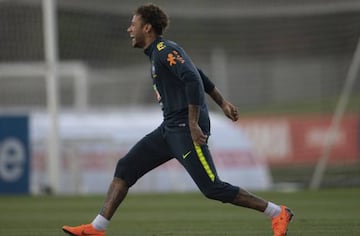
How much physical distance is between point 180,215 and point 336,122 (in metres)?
11.8

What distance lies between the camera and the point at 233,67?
29.5 m

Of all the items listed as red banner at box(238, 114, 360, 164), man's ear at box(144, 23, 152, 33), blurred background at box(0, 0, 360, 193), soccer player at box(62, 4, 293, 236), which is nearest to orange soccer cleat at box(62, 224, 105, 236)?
soccer player at box(62, 4, 293, 236)

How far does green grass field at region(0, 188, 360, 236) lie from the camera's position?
11.5 metres

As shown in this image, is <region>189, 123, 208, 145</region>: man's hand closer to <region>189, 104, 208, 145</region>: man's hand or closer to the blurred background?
<region>189, 104, 208, 145</region>: man's hand

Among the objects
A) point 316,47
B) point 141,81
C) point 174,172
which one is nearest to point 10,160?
point 174,172

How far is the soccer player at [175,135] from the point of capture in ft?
32.2

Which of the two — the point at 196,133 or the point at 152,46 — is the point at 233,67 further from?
the point at 196,133

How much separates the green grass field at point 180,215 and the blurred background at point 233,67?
19.1 ft

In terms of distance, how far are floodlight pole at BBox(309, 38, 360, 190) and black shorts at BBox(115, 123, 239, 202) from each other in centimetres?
1465

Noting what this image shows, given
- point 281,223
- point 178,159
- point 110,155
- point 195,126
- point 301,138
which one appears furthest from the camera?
point 301,138

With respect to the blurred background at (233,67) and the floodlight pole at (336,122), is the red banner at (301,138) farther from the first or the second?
the floodlight pole at (336,122)

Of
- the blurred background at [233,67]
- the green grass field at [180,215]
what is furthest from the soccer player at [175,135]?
the blurred background at [233,67]

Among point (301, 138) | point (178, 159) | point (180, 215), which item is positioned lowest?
point (178, 159)

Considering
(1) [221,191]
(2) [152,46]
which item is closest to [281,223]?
(1) [221,191]
